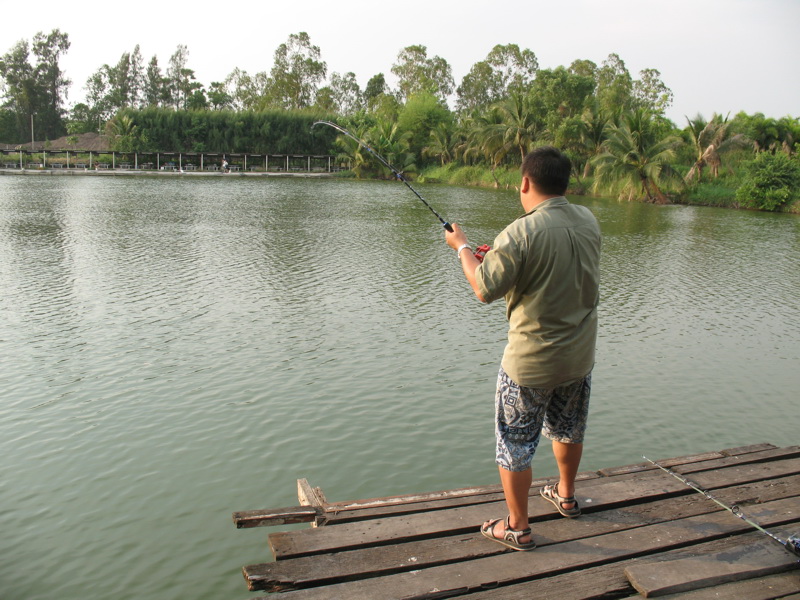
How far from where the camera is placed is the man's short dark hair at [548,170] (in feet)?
10.3

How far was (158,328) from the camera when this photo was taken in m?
9.09

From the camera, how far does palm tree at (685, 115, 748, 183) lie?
35.4 m

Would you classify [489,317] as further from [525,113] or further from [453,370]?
[525,113]

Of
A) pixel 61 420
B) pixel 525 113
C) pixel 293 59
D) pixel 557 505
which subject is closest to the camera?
pixel 557 505

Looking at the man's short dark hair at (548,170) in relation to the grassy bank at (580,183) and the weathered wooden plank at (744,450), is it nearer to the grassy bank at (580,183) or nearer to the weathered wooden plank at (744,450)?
the weathered wooden plank at (744,450)

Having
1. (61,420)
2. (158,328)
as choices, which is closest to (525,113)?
(158,328)

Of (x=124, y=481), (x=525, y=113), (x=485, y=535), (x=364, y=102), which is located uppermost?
(x=364, y=102)

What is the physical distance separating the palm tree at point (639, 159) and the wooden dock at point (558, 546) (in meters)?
32.7

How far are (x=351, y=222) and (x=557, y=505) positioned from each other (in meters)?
19.6

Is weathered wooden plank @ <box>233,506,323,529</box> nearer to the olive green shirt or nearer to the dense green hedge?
the olive green shirt

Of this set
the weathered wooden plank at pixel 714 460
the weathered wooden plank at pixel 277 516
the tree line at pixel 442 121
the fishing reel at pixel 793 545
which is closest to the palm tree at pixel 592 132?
the tree line at pixel 442 121

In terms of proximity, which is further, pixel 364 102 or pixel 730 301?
pixel 364 102

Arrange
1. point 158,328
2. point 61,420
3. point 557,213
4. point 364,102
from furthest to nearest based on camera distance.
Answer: point 364,102 → point 158,328 → point 61,420 → point 557,213

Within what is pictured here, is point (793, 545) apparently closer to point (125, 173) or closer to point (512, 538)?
point (512, 538)
